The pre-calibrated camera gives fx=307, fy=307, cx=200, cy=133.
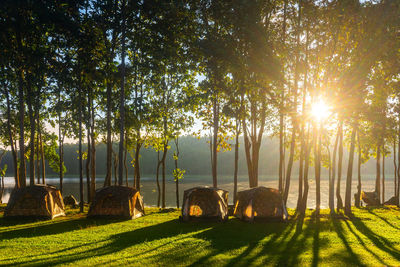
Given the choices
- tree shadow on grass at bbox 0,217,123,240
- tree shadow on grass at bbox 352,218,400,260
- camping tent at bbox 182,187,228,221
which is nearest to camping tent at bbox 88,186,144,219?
→ tree shadow on grass at bbox 0,217,123,240

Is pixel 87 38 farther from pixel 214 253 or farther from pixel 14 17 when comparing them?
pixel 214 253

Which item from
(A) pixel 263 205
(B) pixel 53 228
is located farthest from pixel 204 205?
(B) pixel 53 228

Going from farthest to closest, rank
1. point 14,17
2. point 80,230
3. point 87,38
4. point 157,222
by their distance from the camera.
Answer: point 157,222
point 80,230
point 87,38
point 14,17

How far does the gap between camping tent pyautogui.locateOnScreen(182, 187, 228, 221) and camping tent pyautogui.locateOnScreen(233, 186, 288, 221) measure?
5.31 feet

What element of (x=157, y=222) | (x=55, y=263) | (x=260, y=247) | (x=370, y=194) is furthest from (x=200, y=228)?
(x=370, y=194)

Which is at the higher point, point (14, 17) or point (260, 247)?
point (14, 17)

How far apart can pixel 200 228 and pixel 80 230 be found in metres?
7.27

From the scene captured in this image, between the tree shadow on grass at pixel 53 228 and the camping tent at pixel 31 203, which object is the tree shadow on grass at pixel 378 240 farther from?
the camping tent at pixel 31 203

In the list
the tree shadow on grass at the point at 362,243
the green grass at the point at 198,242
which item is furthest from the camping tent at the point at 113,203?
the tree shadow on grass at the point at 362,243

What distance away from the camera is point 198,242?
14859mm

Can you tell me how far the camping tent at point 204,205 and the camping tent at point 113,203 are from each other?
436cm

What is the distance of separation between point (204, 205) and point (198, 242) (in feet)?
24.1

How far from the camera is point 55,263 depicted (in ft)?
36.8

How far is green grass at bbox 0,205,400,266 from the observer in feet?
39.3
